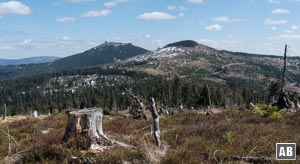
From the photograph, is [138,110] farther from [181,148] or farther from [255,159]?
[255,159]

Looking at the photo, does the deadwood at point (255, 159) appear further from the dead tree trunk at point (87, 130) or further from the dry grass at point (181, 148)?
the dead tree trunk at point (87, 130)

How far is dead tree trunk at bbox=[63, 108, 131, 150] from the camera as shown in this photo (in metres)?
8.39

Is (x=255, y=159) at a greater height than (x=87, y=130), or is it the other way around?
(x=87, y=130)

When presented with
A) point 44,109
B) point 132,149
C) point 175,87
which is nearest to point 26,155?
point 132,149

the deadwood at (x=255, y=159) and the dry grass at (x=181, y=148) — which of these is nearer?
the dry grass at (x=181, y=148)

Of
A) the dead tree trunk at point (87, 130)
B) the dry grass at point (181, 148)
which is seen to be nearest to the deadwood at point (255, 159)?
the dry grass at point (181, 148)

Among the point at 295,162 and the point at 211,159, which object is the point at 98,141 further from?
the point at 295,162

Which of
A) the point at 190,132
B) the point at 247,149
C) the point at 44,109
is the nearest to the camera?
the point at 247,149

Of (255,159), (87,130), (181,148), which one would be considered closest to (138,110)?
(87,130)

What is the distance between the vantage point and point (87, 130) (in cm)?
854

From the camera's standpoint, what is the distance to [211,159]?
810 cm

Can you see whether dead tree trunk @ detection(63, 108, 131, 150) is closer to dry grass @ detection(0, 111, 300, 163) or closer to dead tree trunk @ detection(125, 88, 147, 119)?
dry grass @ detection(0, 111, 300, 163)

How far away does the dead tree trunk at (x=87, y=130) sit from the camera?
839 cm

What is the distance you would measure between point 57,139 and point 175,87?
72.1m
